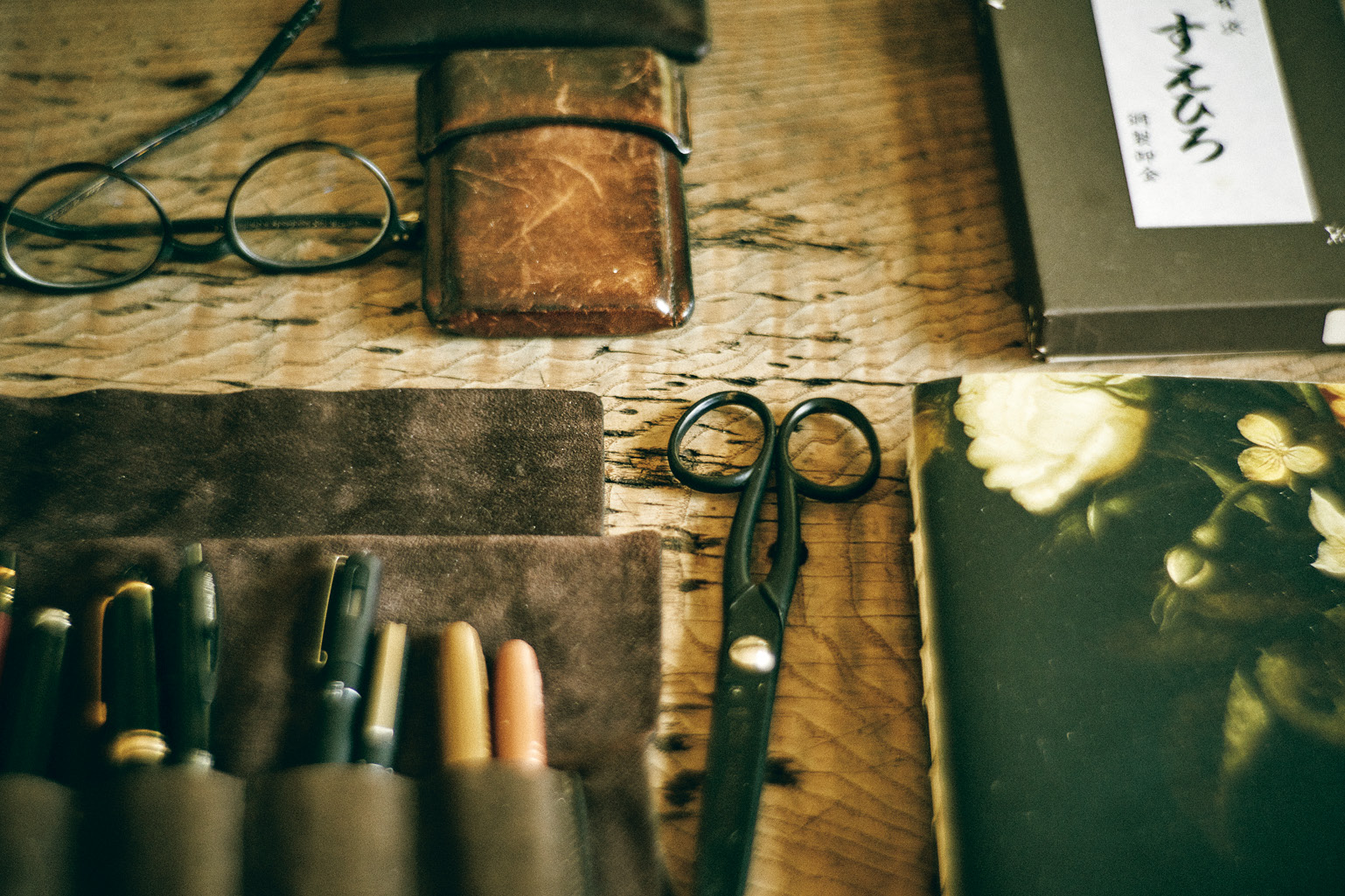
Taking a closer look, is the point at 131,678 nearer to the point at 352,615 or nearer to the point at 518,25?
the point at 352,615

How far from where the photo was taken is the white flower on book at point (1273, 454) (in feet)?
1.44

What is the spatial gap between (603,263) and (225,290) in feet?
0.86

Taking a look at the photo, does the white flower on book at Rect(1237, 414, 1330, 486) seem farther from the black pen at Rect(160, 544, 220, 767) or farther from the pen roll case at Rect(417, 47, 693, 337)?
the black pen at Rect(160, 544, 220, 767)

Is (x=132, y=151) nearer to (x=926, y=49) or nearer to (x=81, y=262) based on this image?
(x=81, y=262)

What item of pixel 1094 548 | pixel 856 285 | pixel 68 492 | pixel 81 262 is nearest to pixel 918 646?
pixel 1094 548

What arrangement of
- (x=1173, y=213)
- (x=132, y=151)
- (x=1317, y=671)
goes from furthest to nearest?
(x=132, y=151) < (x=1173, y=213) < (x=1317, y=671)

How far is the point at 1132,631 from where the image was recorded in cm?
40

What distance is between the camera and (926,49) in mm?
680

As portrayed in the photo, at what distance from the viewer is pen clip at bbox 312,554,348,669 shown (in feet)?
1.30

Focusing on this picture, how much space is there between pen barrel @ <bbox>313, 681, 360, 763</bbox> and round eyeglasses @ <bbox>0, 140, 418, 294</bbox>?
31cm

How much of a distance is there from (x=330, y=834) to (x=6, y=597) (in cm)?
20

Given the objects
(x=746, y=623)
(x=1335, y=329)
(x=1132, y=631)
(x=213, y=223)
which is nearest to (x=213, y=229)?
(x=213, y=223)

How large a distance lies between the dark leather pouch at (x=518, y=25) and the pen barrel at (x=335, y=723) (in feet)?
1.55

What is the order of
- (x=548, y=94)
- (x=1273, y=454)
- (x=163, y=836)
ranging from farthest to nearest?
(x=548, y=94)
(x=1273, y=454)
(x=163, y=836)
